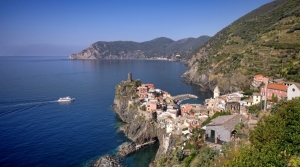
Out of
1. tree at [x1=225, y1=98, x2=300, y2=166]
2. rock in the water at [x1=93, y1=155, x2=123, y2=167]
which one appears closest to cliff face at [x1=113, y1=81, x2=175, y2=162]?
rock in the water at [x1=93, y1=155, x2=123, y2=167]

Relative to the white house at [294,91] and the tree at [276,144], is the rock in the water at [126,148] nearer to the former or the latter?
the white house at [294,91]

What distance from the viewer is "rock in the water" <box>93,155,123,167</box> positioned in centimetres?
3238

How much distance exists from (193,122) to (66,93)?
179ft

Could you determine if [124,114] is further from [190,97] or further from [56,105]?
[190,97]

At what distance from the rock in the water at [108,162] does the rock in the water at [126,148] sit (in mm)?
1797

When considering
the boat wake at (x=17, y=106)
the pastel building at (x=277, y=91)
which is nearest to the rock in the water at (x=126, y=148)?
A: the pastel building at (x=277, y=91)

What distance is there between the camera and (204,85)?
92750mm

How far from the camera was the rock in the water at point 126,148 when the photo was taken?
118ft

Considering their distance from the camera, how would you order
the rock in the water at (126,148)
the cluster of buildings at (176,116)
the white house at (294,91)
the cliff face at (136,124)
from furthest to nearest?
the cliff face at (136,124)
the rock in the water at (126,148)
the cluster of buildings at (176,116)
the white house at (294,91)

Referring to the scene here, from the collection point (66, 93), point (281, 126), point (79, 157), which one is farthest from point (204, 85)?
point (281, 126)

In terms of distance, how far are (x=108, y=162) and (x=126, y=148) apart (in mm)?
4797

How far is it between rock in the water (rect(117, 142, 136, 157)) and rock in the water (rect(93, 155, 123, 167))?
70.8 inches

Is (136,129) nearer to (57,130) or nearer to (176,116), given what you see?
(176,116)

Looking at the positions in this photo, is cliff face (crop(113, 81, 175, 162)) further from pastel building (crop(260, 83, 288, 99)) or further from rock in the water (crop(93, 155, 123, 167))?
pastel building (crop(260, 83, 288, 99))
